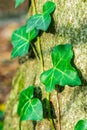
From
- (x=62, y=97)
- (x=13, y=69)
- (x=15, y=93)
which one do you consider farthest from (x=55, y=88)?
(x=13, y=69)

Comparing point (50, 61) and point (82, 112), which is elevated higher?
point (50, 61)

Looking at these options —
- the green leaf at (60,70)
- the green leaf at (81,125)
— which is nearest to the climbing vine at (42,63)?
the green leaf at (60,70)

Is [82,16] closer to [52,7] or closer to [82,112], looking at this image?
[52,7]

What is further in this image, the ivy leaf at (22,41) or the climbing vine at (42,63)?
the ivy leaf at (22,41)

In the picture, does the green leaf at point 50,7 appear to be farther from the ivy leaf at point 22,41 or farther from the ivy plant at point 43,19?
the ivy leaf at point 22,41

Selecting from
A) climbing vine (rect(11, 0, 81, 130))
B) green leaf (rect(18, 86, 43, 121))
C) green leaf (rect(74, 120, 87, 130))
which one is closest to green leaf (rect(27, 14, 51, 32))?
climbing vine (rect(11, 0, 81, 130))

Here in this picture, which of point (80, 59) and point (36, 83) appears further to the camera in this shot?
point (36, 83)
